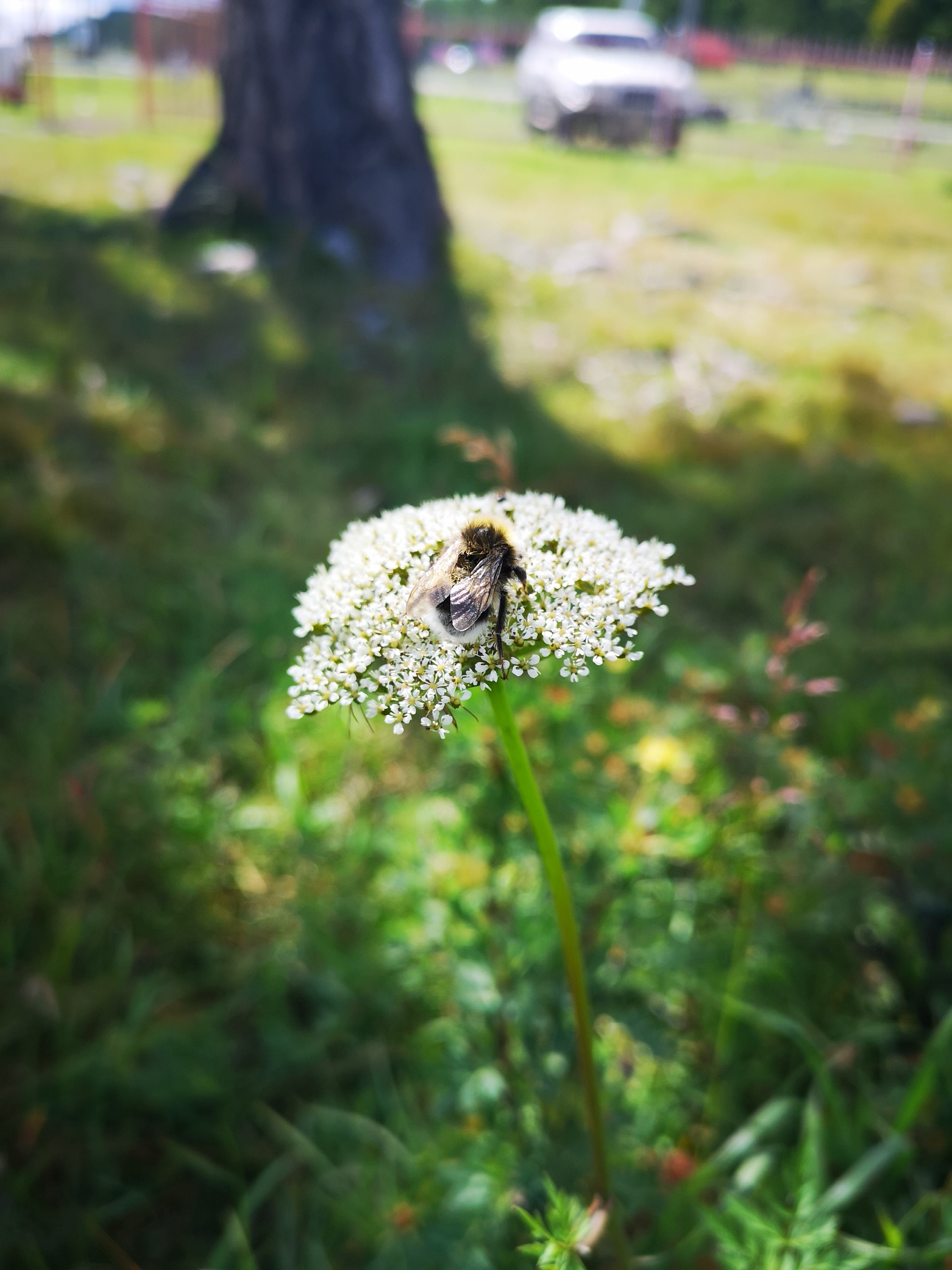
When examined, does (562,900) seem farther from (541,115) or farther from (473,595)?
(541,115)

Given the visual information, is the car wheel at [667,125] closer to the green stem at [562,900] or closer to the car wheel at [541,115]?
the car wheel at [541,115]

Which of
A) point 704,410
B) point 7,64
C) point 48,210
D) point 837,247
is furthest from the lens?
point 7,64

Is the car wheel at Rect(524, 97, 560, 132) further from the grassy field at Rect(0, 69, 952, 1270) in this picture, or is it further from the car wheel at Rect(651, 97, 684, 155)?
the grassy field at Rect(0, 69, 952, 1270)

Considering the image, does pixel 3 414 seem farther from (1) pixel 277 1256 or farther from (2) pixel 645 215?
(2) pixel 645 215

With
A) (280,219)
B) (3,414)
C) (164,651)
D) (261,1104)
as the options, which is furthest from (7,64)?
(261,1104)

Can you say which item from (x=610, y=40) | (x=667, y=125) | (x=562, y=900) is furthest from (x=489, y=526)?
(x=610, y=40)

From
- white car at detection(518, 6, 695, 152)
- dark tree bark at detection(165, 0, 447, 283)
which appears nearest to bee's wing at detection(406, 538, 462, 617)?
dark tree bark at detection(165, 0, 447, 283)

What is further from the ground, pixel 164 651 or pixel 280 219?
pixel 280 219
